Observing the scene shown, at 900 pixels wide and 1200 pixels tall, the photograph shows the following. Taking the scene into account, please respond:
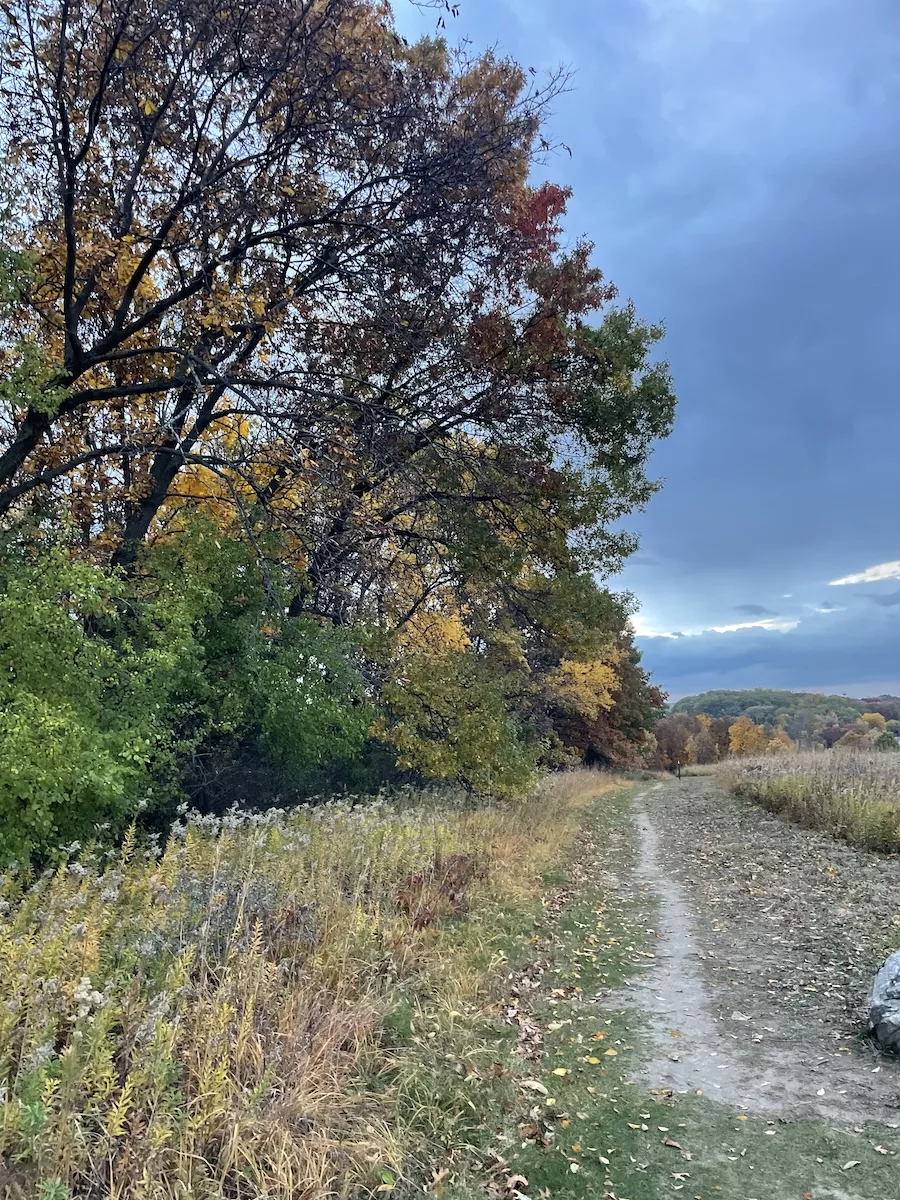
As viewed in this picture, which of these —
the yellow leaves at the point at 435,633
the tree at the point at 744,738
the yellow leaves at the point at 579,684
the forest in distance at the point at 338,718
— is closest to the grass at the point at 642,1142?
the forest in distance at the point at 338,718

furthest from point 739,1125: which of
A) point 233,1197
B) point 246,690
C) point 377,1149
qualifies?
point 246,690

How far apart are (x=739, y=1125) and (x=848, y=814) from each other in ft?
34.5

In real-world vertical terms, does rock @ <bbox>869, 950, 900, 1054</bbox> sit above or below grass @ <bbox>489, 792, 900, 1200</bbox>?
above

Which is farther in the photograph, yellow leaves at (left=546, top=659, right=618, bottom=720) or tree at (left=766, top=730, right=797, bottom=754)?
tree at (left=766, top=730, right=797, bottom=754)

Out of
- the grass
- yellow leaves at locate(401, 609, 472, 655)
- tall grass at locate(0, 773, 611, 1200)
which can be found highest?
yellow leaves at locate(401, 609, 472, 655)

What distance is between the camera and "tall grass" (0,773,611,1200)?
8.96 feet

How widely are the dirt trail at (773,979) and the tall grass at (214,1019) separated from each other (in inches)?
65.3

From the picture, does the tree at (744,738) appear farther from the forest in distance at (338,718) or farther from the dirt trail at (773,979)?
the dirt trail at (773,979)

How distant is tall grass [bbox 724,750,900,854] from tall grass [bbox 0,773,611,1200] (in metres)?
8.90

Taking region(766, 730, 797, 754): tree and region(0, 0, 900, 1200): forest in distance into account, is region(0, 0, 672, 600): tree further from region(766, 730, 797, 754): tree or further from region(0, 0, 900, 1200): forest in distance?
region(766, 730, 797, 754): tree

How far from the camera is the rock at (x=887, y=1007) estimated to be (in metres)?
4.54

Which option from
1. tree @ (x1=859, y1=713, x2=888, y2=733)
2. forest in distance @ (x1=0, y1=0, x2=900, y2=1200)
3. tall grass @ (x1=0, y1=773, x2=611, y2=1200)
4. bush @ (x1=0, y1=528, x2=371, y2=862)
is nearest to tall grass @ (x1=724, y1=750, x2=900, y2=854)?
forest in distance @ (x1=0, y1=0, x2=900, y2=1200)

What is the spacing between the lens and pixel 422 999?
4.94 m

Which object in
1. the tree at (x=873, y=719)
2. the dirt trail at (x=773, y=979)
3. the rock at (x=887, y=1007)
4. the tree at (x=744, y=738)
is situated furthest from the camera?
the tree at (x=873, y=719)
